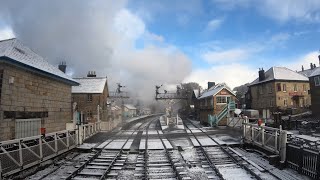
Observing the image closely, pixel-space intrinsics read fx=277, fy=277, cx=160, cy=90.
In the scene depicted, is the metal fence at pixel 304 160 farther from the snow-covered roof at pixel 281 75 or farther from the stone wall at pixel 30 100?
the snow-covered roof at pixel 281 75

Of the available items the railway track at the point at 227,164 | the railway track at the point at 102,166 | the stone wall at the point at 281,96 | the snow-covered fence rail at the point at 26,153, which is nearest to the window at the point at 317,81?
the stone wall at the point at 281,96

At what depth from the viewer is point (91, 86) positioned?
3822cm

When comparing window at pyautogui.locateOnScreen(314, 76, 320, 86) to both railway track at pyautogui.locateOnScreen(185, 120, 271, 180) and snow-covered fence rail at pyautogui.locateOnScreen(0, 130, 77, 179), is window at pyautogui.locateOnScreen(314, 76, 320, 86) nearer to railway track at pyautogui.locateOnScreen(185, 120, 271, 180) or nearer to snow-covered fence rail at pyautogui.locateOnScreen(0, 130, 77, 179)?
railway track at pyautogui.locateOnScreen(185, 120, 271, 180)

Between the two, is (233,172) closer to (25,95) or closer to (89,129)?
(25,95)

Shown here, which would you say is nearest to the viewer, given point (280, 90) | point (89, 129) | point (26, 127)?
point (26, 127)

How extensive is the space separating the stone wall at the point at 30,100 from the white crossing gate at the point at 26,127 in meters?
0.27

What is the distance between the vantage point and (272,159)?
1137 cm

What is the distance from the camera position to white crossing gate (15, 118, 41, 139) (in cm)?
1412

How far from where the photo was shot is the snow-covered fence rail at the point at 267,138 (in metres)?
11.3

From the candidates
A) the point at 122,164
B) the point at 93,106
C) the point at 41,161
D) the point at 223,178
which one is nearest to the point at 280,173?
the point at 223,178

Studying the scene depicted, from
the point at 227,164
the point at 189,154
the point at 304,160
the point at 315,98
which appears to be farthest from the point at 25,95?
the point at 315,98

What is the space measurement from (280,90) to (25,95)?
36.4m

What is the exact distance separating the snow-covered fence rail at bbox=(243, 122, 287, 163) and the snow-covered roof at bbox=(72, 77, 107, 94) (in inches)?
958

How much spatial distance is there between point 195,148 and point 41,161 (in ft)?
27.4
